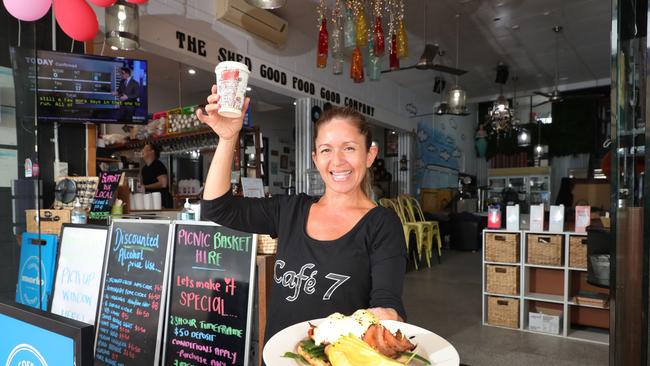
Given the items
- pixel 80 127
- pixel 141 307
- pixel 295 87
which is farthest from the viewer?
pixel 295 87

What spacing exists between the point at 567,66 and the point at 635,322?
10219 mm

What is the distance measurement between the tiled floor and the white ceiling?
Answer: 4.20m

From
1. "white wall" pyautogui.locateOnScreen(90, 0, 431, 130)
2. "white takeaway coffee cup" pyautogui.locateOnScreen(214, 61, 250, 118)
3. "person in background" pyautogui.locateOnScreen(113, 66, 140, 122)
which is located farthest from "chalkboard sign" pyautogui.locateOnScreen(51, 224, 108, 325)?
"white wall" pyautogui.locateOnScreen(90, 0, 431, 130)

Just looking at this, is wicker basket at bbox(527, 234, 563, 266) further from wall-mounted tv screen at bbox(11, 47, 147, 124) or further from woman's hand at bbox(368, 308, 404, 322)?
wall-mounted tv screen at bbox(11, 47, 147, 124)

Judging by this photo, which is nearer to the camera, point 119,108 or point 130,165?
point 119,108

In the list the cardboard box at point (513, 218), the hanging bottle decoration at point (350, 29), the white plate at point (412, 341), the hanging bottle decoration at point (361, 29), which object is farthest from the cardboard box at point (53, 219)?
the cardboard box at point (513, 218)

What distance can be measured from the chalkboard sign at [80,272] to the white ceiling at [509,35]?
4.60 metres

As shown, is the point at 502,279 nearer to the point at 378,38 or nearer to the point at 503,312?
the point at 503,312

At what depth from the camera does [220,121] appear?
1.27 m

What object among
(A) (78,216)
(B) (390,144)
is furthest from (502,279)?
(B) (390,144)

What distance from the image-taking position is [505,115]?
8.85 m

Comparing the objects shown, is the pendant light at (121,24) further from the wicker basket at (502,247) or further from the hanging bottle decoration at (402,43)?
the wicker basket at (502,247)

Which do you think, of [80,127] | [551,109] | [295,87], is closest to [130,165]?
[295,87]

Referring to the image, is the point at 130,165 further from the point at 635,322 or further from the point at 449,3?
the point at 635,322
